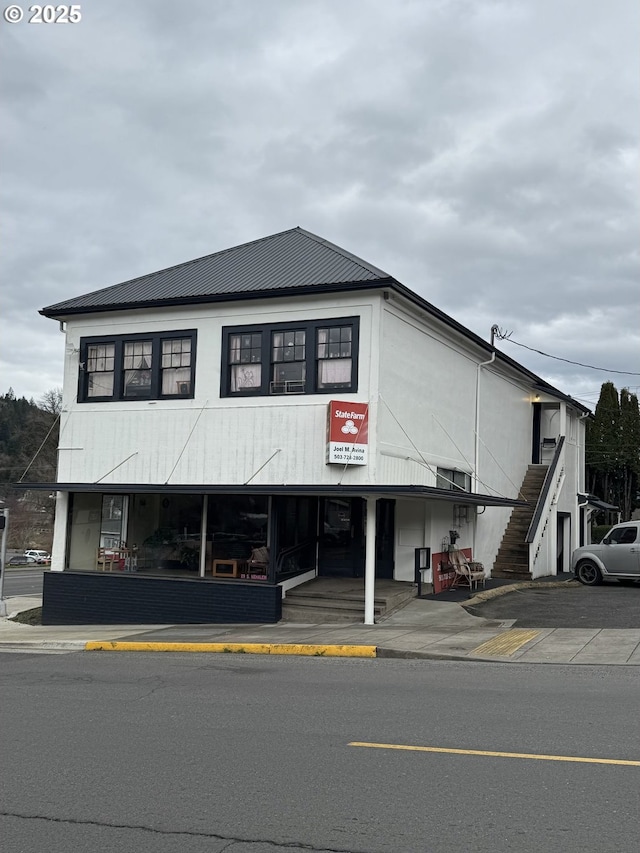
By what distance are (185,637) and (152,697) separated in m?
5.81

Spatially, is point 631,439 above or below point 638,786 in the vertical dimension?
above

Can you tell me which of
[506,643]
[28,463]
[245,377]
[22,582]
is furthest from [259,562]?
[22,582]

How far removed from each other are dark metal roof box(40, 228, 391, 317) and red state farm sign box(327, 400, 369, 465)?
8.28ft

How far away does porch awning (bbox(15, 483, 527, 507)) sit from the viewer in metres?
16.4

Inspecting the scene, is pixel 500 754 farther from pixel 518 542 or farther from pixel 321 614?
pixel 518 542

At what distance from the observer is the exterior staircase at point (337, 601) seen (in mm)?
17547

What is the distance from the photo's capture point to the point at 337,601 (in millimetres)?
18078

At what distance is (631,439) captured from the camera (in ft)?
157

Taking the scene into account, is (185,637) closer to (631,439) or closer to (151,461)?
(151,461)

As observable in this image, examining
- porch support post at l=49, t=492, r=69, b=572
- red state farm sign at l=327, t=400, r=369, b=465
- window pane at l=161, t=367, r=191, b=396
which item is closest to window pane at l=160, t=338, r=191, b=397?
window pane at l=161, t=367, r=191, b=396

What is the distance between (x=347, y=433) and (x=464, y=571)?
6210 mm

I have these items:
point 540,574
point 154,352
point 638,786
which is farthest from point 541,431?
point 638,786

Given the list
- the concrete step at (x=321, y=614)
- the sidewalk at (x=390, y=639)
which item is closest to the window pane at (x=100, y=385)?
the sidewalk at (x=390, y=639)

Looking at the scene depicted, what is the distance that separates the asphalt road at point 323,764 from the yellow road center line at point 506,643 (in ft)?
5.84
